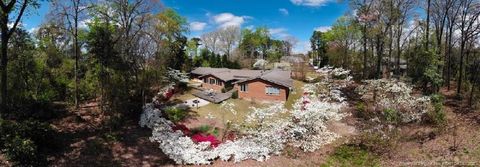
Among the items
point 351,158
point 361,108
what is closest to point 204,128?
point 351,158

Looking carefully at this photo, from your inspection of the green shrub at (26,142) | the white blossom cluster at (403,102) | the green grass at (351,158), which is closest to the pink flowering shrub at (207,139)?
the green grass at (351,158)

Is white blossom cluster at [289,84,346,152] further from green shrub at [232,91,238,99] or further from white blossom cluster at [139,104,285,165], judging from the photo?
green shrub at [232,91,238,99]

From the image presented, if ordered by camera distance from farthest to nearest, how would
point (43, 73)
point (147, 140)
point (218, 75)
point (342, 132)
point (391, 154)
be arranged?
point (218, 75) → point (43, 73) → point (342, 132) → point (147, 140) → point (391, 154)

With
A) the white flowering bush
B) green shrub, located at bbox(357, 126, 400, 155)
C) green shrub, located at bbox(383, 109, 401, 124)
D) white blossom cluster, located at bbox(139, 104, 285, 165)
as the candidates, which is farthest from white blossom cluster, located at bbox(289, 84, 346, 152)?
green shrub, located at bbox(383, 109, 401, 124)

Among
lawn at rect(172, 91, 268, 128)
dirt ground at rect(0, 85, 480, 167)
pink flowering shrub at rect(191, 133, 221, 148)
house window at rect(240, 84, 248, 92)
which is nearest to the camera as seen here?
dirt ground at rect(0, 85, 480, 167)

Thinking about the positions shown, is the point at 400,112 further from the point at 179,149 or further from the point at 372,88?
the point at 179,149

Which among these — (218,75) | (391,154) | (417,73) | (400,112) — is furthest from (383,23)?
(218,75)
